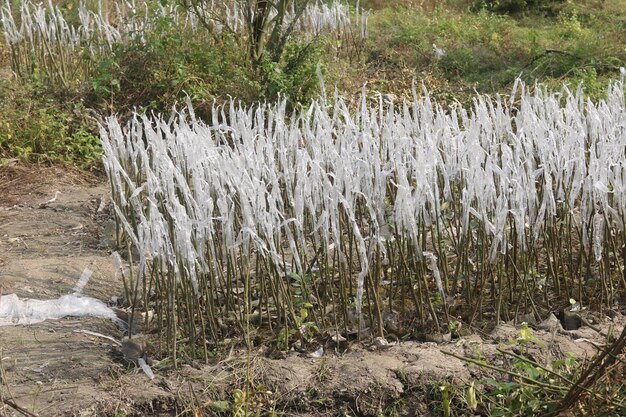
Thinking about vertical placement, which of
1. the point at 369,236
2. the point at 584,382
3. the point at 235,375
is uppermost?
the point at 369,236

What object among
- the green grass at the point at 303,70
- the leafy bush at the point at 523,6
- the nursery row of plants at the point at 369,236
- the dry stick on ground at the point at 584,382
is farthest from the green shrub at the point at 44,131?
the leafy bush at the point at 523,6

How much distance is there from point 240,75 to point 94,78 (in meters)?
1.18

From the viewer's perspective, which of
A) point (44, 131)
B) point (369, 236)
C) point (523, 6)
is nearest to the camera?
point (369, 236)

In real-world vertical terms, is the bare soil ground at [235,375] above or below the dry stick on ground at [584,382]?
below

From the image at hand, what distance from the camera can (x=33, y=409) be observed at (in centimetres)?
294

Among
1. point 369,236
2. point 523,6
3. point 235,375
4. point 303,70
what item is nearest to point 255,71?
point 303,70

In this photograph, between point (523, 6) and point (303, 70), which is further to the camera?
point (523, 6)

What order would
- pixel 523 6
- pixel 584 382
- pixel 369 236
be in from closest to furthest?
pixel 584 382 < pixel 369 236 < pixel 523 6

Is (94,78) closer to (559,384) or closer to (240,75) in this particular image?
(240,75)

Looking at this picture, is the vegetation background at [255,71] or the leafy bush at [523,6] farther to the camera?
the leafy bush at [523,6]

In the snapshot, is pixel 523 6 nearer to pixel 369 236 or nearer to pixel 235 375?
pixel 369 236

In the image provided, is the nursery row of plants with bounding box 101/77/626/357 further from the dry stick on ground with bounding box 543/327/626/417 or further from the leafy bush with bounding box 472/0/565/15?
the leafy bush with bounding box 472/0/565/15

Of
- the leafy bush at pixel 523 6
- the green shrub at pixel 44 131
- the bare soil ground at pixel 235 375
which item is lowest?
the bare soil ground at pixel 235 375

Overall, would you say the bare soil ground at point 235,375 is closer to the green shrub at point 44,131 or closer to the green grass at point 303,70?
the green grass at point 303,70
